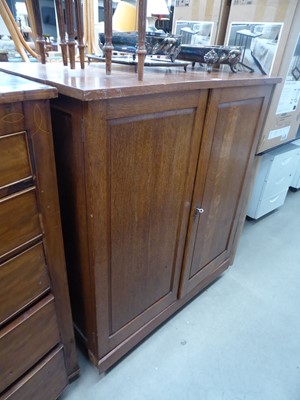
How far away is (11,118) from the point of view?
0.54 metres

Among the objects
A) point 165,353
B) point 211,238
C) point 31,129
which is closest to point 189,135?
point 31,129

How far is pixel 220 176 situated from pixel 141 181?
474mm

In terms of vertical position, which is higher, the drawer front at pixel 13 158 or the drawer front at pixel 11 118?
the drawer front at pixel 11 118

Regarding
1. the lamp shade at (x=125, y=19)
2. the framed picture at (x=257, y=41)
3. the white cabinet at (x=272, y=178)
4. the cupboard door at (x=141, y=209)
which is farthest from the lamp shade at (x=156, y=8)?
the cupboard door at (x=141, y=209)

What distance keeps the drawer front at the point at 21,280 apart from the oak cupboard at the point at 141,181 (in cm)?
15

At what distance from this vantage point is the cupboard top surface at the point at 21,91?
511 mm

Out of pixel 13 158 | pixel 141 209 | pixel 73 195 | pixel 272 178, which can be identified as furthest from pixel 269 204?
pixel 13 158

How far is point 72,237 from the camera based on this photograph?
890 millimetres

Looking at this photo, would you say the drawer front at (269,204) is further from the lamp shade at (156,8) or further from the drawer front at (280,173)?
the lamp shade at (156,8)

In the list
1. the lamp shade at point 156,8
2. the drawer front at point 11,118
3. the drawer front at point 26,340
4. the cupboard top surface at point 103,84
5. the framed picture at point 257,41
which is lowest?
the drawer front at point 26,340

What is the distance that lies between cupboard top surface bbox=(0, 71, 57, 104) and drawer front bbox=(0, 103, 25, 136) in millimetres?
16

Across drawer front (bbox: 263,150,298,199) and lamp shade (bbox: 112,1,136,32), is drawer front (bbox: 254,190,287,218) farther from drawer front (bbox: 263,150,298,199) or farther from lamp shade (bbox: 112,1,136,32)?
lamp shade (bbox: 112,1,136,32)

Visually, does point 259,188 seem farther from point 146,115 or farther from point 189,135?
point 146,115

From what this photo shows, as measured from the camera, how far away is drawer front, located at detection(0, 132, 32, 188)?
1.80 ft
